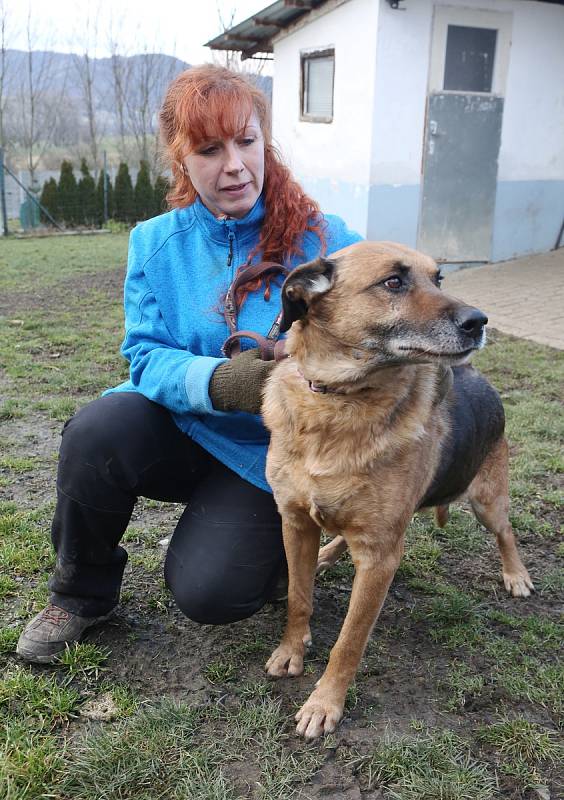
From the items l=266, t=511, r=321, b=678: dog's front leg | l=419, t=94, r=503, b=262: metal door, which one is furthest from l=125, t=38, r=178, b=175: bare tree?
l=266, t=511, r=321, b=678: dog's front leg

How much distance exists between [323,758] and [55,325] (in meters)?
5.76

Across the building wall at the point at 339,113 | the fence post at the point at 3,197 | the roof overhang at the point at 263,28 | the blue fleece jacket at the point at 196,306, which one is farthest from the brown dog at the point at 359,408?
the fence post at the point at 3,197

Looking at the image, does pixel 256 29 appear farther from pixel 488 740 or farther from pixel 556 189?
pixel 488 740

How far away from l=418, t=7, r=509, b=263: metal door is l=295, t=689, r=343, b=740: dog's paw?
8312 millimetres

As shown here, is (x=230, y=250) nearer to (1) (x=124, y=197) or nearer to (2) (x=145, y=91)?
(1) (x=124, y=197)

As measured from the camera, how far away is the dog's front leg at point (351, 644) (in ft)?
6.68

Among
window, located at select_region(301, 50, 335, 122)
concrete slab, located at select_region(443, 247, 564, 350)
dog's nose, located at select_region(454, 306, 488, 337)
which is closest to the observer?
dog's nose, located at select_region(454, 306, 488, 337)

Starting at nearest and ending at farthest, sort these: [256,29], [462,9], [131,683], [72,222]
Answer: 1. [131,683]
2. [462,9]
3. [256,29]
4. [72,222]

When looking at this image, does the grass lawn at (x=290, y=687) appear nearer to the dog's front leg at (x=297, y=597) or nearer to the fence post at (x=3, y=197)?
the dog's front leg at (x=297, y=597)

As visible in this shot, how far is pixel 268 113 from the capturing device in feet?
8.21

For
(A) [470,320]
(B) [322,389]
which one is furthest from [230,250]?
(A) [470,320]

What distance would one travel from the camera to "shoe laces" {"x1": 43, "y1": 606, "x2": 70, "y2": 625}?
2.33 metres

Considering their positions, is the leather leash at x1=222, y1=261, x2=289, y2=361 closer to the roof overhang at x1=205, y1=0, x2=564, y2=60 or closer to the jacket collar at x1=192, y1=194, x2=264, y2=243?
the jacket collar at x1=192, y1=194, x2=264, y2=243

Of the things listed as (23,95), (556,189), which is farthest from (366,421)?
(23,95)
